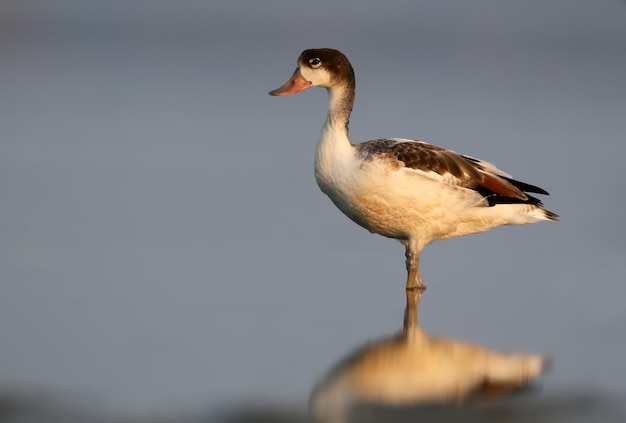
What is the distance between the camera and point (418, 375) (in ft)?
20.0

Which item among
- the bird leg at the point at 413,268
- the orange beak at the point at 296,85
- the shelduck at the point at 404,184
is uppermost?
the orange beak at the point at 296,85

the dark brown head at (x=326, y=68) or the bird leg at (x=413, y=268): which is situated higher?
the dark brown head at (x=326, y=68)

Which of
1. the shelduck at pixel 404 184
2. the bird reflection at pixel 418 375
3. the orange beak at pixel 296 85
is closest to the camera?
the bird reflection at pixel 418 375

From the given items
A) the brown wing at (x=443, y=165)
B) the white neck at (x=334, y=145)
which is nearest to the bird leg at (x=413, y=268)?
the brown wing at (x=443, y=165)

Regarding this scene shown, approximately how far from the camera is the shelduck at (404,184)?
7922mm

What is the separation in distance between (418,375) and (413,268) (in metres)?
2.06

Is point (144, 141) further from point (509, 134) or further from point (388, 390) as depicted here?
point (388, 390)

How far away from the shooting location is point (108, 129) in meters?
13.5

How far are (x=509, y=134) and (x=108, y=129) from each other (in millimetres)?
4552

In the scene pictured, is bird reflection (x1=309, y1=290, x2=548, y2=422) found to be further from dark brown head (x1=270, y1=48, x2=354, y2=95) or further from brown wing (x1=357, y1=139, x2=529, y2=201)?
dark brown head (x1=270, y1=48, x2=354, y2=95)

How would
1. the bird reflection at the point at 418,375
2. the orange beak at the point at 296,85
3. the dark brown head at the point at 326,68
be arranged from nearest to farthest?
the bird reflection at the point at 418,375, the dark brown head at the point at 326,68, the orange beak at the point at 296,85

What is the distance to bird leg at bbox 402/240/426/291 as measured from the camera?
799cm

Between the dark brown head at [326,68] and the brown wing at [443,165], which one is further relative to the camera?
the dark brown head at [326,68]

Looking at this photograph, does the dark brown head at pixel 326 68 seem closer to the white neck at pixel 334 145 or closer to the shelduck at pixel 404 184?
the shelduck at pixel 404 184
